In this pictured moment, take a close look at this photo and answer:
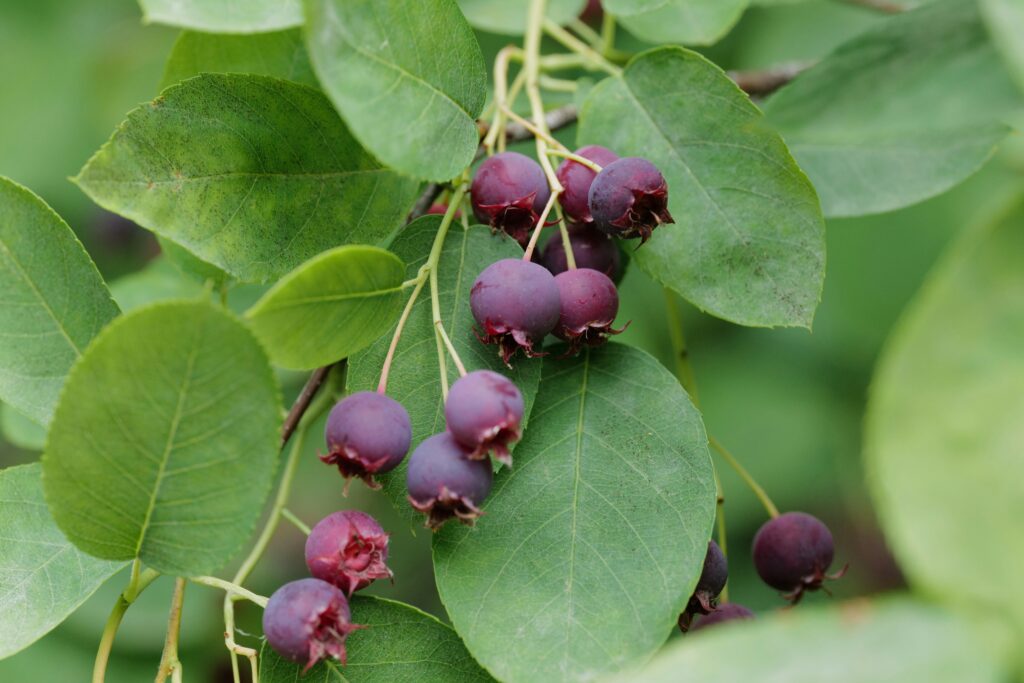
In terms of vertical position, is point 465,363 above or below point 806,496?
above

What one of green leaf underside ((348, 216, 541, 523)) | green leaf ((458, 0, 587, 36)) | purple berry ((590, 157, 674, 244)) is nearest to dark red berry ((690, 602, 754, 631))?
green leaf underside ((348, 216, 541, 523))

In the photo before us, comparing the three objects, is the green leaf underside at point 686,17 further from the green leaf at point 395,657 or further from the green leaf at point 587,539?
the green leaf at point 395,657

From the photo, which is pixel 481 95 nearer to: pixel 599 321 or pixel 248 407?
pixel 599 321

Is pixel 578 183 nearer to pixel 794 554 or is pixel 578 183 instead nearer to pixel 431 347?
pixel 431 347

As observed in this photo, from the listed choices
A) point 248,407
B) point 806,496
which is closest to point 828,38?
point 806,496

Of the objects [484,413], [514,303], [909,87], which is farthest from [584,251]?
[909,87]

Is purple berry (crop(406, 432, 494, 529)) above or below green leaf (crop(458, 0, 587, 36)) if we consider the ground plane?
below

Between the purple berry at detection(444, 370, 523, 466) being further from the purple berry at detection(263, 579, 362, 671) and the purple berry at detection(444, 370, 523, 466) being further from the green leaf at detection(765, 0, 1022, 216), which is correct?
the green leaf at detection(765, 0, 1022, 216)
